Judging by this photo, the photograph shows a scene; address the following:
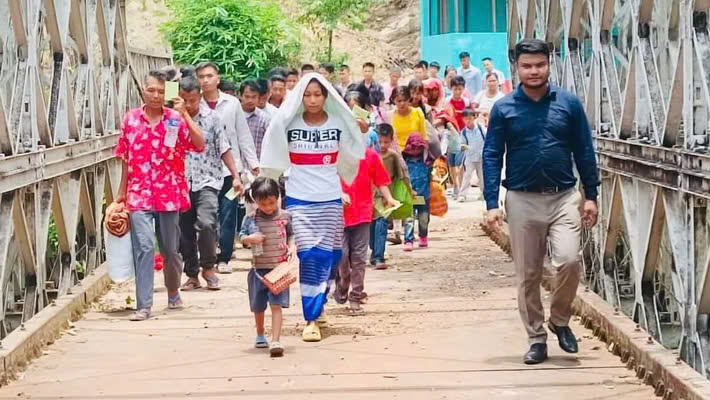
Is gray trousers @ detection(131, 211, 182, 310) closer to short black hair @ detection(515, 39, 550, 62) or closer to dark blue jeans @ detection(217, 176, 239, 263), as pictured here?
dark blue jeans @ detection(217, 176, 239, 263)

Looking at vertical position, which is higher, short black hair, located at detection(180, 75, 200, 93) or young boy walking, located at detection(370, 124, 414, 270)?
short black hair, located at detection(180, 75, 200, 93)

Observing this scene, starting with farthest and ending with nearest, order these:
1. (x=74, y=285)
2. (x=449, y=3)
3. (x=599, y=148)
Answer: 1. (x=449, y=3)
2. (x=74, y=285)
3. (x=599, y=148)

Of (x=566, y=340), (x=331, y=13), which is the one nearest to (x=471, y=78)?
(x=331, y=13)

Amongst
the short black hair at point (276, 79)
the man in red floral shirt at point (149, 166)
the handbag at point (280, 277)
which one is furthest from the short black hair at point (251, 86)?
the handbag at point (280, 277)

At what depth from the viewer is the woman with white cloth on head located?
28.7 ft

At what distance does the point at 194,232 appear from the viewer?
11.4m

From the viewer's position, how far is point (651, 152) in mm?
7492

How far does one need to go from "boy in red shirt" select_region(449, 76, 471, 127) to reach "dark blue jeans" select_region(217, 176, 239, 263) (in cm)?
848

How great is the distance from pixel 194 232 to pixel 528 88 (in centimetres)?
454

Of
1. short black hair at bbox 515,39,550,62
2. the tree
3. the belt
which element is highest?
the tree

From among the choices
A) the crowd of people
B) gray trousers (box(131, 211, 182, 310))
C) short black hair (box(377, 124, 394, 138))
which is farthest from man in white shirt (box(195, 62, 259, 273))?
gray trousers (box(131, 211, 182, 310))

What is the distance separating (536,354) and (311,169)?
203cm

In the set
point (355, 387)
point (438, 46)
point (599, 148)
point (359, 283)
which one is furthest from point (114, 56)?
point (438, 46)

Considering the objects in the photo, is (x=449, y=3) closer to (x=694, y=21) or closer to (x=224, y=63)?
(x=224, y=63)
